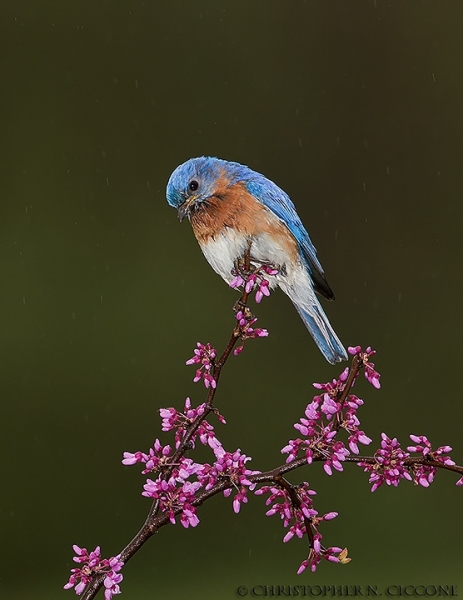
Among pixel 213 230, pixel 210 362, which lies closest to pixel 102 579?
pixel 210 362

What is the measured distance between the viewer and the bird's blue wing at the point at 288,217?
2688 millimetres

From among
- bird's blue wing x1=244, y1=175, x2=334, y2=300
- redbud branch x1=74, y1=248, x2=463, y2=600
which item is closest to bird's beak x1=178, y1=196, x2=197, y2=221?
bird's blue wing x1=244, y1=175, x2=334, y2=300

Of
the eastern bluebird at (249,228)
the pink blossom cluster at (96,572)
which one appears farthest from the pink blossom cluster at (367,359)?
the eastern bluebird at (249,228)

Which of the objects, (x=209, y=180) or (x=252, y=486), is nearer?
(x=252, y=486)

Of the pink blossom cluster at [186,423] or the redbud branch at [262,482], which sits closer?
the redbud branch at [262,482]

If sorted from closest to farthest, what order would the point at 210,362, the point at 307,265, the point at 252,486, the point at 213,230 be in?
the point at 252,486
the point at 210,362
the point at 213,230
the point at 307,265

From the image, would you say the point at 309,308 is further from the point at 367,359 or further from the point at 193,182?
the point at 367,359

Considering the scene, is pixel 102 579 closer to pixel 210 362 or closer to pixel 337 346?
pixel 210 362

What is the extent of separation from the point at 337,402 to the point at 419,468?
168mm

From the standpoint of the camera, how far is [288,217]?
2.78m

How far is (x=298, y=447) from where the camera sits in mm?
1291

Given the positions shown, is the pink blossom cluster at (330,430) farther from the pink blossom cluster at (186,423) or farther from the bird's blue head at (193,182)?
the bird's blue head at (193,182)

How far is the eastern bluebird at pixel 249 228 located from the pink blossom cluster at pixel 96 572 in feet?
4.25

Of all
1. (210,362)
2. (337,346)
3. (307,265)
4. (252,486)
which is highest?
(210,362)
